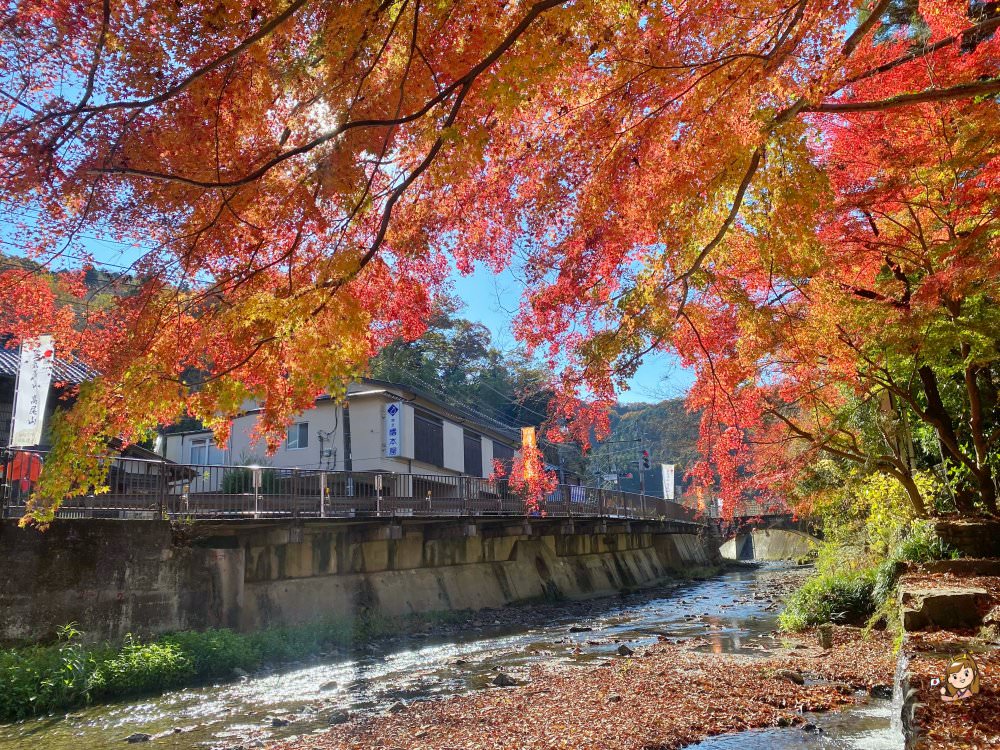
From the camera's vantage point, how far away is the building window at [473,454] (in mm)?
32562

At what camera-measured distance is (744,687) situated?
9102mm

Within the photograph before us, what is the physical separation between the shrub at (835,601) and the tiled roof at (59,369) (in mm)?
17823

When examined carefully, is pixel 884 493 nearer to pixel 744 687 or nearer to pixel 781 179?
pixel 744 687

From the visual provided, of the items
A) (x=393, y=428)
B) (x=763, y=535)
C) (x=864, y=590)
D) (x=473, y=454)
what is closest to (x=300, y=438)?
(x=393, y=428)

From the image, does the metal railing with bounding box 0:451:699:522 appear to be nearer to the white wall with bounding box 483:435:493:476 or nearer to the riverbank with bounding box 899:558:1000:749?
the white wall with bounding box 483:435:493:476

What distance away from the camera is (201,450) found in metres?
29.0

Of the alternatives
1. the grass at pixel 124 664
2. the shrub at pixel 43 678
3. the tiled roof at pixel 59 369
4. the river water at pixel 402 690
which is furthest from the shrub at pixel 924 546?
the tiled roof at pixel 59 369

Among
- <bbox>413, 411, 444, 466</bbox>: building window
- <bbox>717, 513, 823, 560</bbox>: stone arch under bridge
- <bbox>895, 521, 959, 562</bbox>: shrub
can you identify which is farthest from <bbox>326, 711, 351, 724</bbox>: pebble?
<bbox>717, 513, 823, 560</bbox>: stone arch under bridge

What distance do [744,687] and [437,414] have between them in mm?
21790

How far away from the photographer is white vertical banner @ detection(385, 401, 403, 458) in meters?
26.7

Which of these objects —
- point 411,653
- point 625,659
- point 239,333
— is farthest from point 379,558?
point 239,333

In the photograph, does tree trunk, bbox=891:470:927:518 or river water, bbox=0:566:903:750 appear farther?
tree trunk, bbox=891:470:927:518

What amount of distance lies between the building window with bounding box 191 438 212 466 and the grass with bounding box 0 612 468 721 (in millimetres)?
15424
